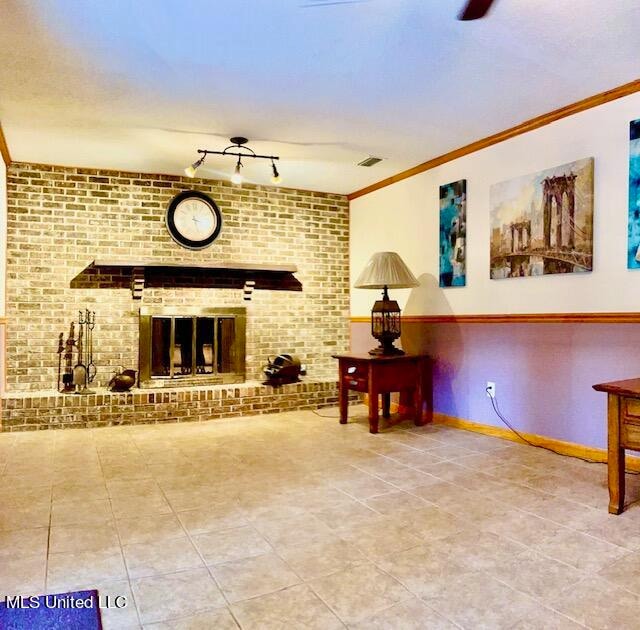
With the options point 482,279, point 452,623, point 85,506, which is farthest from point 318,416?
point 452,623

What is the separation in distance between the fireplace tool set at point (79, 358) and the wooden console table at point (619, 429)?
395cm

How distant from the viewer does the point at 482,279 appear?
410cm

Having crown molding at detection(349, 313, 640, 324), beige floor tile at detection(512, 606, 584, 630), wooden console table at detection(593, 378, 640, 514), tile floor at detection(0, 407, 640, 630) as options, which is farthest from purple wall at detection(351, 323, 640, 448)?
beige floor tile at detection(512, 606, 584, 630)

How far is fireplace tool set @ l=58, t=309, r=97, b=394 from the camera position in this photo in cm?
455

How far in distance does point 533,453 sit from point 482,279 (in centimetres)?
135

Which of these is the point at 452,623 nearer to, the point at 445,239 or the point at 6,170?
the point at 445,239

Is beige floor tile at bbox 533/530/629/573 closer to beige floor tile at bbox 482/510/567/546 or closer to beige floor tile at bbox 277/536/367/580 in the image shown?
beige floor tile at bbox 482/510/567/546

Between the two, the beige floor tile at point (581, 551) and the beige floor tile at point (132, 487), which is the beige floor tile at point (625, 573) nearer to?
the beige floor tile at point (581, 551)

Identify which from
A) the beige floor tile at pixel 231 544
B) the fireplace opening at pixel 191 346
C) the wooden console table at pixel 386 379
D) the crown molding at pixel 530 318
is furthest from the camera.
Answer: the fireplace opening at pixel 191 346

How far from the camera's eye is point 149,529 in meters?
2.31

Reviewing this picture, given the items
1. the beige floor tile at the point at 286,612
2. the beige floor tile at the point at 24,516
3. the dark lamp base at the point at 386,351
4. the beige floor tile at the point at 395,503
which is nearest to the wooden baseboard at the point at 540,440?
the dark lamp base at the point at 386,351

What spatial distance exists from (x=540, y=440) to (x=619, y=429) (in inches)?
50.4

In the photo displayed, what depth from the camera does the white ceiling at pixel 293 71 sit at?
7.72 ft

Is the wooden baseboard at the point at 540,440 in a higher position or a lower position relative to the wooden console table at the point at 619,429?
lower
